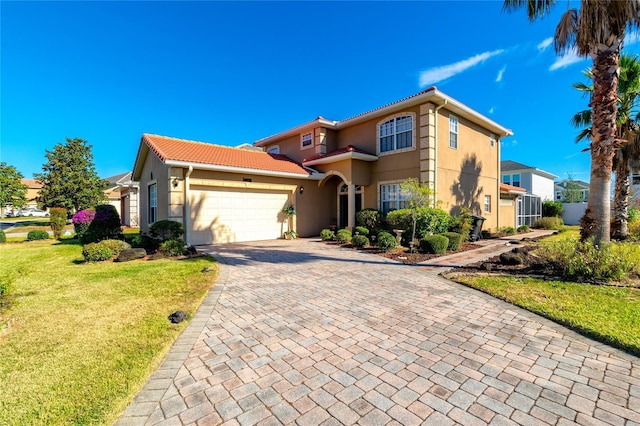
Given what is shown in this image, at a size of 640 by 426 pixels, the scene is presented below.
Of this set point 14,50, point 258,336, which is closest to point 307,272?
point 258,336

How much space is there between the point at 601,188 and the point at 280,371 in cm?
904

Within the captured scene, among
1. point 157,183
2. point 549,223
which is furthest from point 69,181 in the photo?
point 549,223

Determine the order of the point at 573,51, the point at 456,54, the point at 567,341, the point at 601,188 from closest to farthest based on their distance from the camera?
the point at 567,341
the point at 601,188
the point at 573,51
the point at 456,54

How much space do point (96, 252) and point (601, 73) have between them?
15.3 meters

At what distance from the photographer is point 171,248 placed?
10039mm

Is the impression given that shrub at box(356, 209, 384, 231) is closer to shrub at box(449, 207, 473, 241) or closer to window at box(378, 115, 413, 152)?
shrub at box(449, 207, 473, 241)

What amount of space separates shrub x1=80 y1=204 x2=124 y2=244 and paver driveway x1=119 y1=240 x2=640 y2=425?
34.2 feet

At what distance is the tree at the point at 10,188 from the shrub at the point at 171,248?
3651 cm

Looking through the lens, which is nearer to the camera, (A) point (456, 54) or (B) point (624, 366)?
(B) point (624, 366)

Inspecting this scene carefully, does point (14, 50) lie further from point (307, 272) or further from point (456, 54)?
point (456, 54)

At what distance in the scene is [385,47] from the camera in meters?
14.7

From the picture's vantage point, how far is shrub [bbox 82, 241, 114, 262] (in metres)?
8.88

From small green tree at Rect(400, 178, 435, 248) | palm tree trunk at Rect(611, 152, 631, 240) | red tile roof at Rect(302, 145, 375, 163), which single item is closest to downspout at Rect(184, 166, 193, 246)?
red tile roof at Rect(302, 145, 375, 163)

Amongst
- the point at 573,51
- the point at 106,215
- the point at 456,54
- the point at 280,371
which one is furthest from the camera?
the point at 456,54
